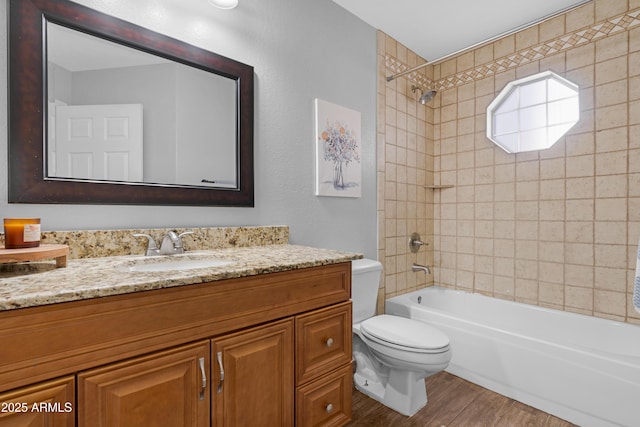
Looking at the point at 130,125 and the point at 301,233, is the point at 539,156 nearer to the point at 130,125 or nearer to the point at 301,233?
the point at 301,233

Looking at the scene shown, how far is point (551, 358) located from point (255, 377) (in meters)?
1.63

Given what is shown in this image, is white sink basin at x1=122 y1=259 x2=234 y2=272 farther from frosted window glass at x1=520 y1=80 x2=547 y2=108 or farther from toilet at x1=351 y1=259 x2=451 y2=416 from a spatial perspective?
frosted window glass at x1=520 y1=80 x2=547 y2=108

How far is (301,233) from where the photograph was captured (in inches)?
74.9

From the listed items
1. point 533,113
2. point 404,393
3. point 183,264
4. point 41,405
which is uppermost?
point 533,113

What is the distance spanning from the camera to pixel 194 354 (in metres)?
0.90

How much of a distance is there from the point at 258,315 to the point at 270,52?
1437 mm

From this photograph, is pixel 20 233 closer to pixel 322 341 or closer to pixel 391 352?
pixel 322 341

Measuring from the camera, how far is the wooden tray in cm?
85

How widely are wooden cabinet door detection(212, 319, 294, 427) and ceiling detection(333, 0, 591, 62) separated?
214 centimetres

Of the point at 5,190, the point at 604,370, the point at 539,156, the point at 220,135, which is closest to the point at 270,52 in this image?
the point at 220,135

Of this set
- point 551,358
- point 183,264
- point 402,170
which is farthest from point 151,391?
point 402,170

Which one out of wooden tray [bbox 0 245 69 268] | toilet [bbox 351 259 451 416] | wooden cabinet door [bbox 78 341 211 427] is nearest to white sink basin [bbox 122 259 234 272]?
wooden tray [bbox 0 245 69 268]

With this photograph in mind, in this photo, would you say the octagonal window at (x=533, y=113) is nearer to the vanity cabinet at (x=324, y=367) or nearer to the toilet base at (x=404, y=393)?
the toilet base at (x=404, y=393)

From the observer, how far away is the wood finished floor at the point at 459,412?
63.8 inches
